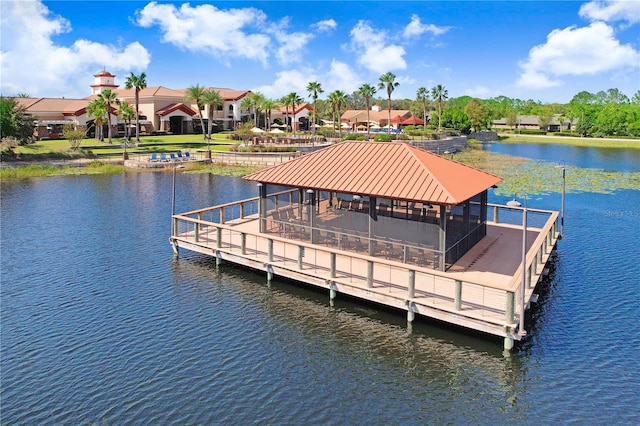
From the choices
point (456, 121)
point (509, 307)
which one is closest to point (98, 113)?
point (509, 307)

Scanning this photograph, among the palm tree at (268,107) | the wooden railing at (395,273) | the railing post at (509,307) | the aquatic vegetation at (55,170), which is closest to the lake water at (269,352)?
the wooden railing at (395,273)

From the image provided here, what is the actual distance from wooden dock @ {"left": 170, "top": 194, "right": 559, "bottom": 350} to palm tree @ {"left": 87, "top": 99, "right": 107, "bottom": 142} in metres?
55.2

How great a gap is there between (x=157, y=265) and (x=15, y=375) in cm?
962

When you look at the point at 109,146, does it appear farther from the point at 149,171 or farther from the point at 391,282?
the point at 391,282

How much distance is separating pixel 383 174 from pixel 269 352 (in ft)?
29.5

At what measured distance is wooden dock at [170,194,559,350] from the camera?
54.5 ft

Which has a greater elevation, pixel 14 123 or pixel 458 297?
pixel 14 123

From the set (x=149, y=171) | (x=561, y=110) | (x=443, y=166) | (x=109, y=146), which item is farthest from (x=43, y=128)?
(x=561, y=110)

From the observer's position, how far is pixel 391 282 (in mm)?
19156

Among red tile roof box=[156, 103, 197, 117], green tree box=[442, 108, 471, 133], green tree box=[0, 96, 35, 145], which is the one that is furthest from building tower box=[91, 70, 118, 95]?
green tree box=[442, 108, 471, 133]

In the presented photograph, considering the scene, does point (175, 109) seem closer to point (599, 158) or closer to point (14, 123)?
point (14, 123)

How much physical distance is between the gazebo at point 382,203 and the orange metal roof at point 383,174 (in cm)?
4

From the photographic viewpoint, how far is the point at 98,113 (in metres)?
74.4

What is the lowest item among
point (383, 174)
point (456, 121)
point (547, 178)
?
point (547, 178)
